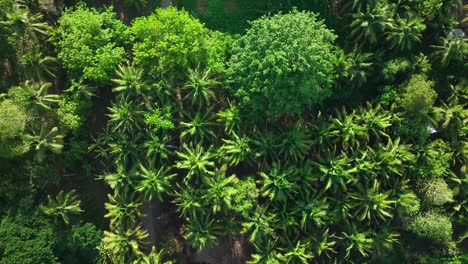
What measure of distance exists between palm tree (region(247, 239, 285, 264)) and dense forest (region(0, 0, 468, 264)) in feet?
0.31

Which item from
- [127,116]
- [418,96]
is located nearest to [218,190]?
[127,116]

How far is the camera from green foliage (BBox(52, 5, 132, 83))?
29.3 m

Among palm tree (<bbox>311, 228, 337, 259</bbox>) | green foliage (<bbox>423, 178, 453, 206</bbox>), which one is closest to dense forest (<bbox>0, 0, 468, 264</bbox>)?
green foliage (<bbox>423, 178, 453, 206</bbox>)

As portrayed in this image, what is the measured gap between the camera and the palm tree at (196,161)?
28.6 metres

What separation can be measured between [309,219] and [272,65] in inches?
428

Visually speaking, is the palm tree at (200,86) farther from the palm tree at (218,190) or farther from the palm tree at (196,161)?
the palm tree at (218,190)

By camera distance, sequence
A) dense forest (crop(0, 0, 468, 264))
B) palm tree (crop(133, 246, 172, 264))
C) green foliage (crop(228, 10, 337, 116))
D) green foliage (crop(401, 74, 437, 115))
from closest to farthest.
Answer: green foliage (crop(228, 10, 337, 116))
green foliage (crop(401, 74, 437, 115))
dense forest (crop(0, 0, 468, 264))
palm tree (crop(133, 246, 172, 264))

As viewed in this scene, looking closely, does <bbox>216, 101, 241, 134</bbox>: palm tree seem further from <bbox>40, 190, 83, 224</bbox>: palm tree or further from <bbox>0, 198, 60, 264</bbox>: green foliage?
<bbox>0, 198, 60, 264</bbox>: green foliage

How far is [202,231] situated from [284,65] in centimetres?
1255

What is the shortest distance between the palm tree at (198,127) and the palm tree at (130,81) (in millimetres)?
3902

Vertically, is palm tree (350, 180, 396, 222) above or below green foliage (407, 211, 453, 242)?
above

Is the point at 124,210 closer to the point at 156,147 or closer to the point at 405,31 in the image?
the point at 156,147

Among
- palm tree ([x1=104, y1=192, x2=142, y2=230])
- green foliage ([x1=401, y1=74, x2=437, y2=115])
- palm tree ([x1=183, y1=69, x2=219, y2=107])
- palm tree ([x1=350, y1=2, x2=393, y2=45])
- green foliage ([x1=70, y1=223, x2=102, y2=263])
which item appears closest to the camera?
green foliage ([x1=401, y1=74, x2=437, y2=115])

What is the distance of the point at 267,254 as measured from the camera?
2925cm
